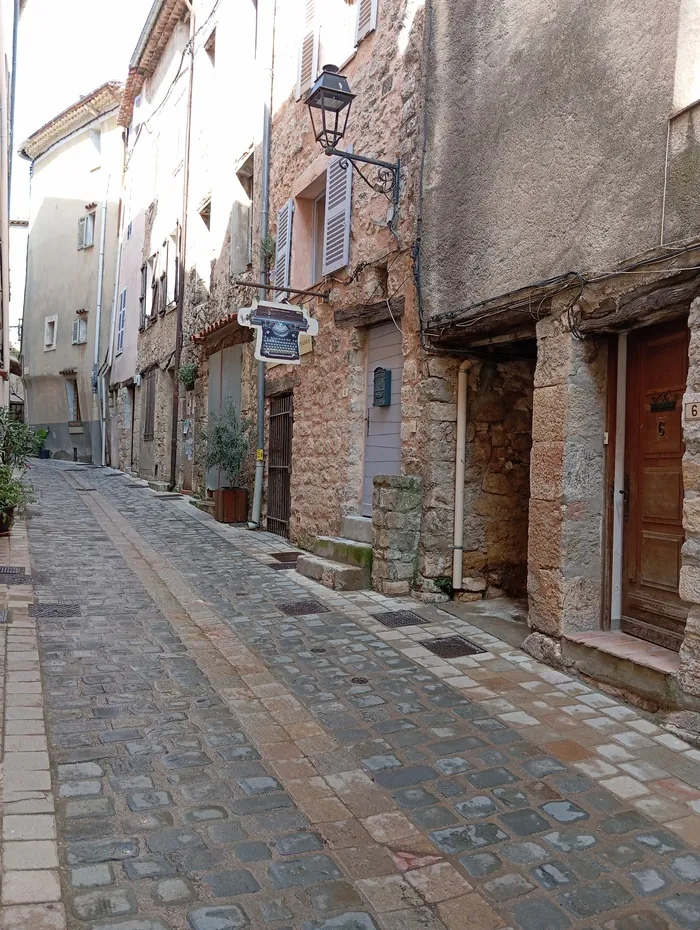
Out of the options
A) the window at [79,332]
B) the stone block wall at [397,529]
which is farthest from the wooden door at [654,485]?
the window at [79,332]

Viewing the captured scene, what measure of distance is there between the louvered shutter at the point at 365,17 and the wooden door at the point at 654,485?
4.88 metres

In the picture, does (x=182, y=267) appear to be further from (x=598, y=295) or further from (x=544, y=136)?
(x=598, y=295)

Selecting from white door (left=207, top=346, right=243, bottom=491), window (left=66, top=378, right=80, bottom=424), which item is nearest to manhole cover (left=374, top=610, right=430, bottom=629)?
white door (left=207, top=346, right=243, bottom=491)

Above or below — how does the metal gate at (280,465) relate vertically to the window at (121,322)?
below

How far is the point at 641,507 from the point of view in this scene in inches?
179

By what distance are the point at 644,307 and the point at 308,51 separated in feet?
22.9

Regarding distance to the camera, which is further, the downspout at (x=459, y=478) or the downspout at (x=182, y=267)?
the downspout at (x=182, y=267)

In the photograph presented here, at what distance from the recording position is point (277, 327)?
26.5ft

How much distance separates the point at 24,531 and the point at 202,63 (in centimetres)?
1008

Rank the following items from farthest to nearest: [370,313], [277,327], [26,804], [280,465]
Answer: [280,465] < [277,327] < [370,313] < [26,804]

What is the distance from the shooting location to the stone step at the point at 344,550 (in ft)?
22.2

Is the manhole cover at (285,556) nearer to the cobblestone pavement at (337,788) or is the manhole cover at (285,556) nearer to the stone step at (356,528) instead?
the stone step at (356,528)

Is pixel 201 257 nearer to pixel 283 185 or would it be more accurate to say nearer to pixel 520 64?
pixel 283 185

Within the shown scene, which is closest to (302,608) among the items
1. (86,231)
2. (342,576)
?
(342,576)
